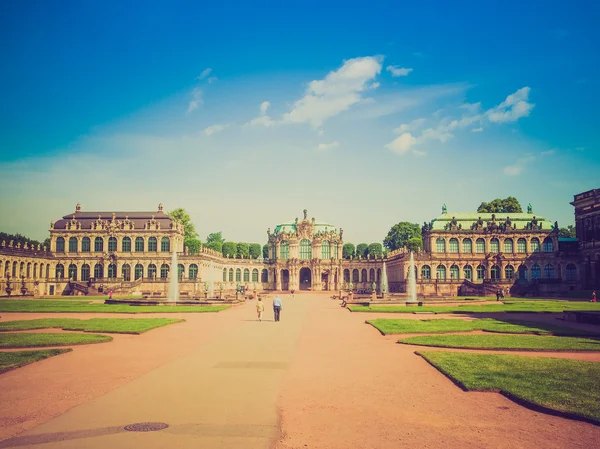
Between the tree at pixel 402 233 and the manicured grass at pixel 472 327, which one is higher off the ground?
the tree at pixel 402 233

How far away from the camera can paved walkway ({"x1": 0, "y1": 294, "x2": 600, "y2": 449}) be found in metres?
9.98

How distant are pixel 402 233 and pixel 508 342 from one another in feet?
384

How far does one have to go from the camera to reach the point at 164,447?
9.42m

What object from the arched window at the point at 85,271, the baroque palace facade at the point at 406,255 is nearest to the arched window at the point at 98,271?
the baroque palace facade at the point at 406,255

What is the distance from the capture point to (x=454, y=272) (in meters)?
93.6

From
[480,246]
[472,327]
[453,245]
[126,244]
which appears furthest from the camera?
[126,244]

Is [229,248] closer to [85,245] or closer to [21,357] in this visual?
[85,245]

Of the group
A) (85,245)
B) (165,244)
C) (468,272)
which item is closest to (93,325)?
(165,244)

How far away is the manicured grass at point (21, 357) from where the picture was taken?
54.6ft

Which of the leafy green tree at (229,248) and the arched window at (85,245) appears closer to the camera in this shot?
the arched window at (85,245)

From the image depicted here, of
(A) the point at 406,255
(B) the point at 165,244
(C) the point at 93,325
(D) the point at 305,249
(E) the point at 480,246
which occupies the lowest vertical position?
(C) the point at 93,325

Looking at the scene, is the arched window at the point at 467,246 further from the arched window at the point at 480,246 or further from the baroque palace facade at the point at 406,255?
the arched window at the point at 480,246

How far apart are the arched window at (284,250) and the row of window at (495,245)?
34.6 m

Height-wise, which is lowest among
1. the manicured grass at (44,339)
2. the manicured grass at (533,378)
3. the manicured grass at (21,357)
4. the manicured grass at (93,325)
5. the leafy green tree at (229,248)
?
the manicured grass at (533,378)
